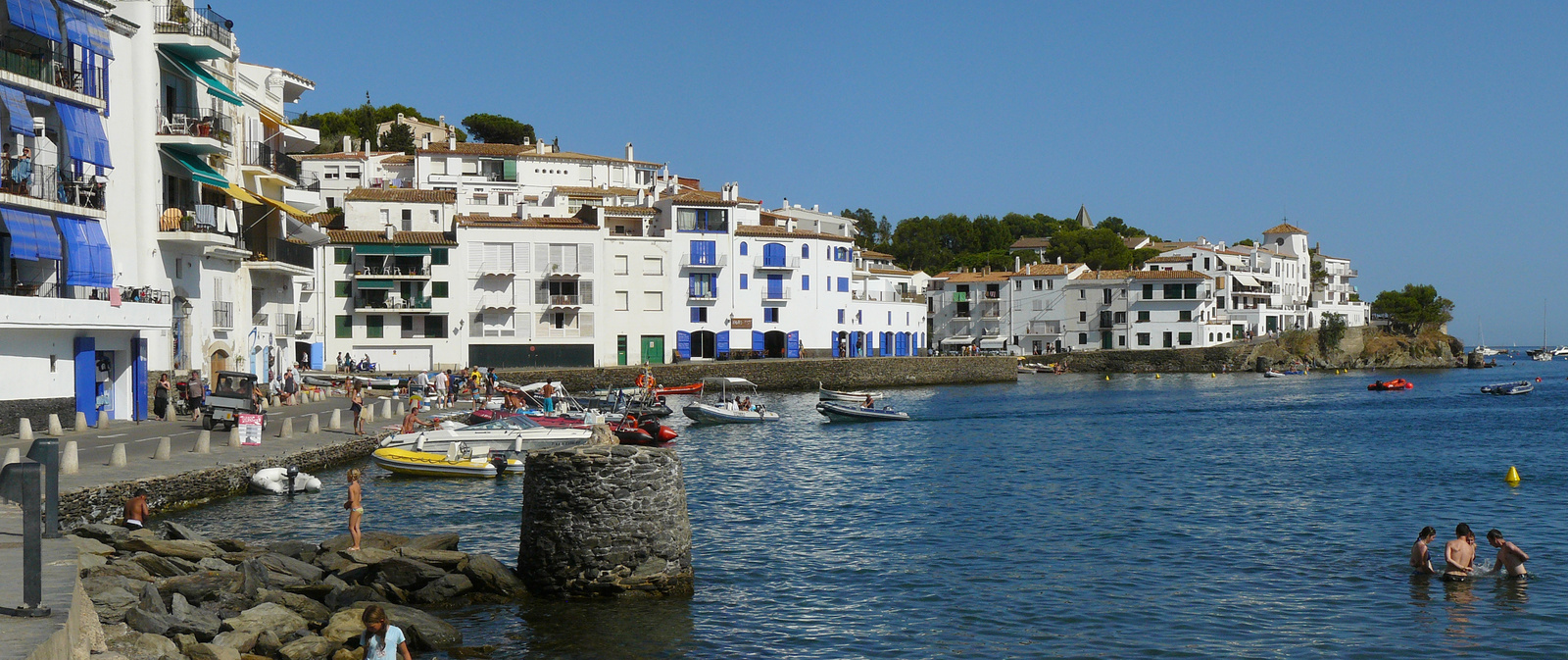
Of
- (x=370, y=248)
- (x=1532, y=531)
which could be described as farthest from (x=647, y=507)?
(x=370, y=248)

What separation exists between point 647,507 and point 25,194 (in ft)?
82.3

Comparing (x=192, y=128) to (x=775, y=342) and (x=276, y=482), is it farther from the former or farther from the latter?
(x=775, y=342)

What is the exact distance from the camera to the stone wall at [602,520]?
18.0 m

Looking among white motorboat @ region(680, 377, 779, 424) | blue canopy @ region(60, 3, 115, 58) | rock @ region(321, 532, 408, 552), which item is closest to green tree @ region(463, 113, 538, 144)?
white motorboat @ region(680, 377, 779, 424)

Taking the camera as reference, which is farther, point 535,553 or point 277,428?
point 277,428

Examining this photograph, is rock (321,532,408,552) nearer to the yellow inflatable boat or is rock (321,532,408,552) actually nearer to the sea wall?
the yellow inflatable boat

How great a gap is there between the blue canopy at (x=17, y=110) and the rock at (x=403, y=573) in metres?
21.7

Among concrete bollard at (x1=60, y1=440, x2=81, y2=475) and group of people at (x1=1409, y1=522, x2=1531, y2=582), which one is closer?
group of people at (x1=1409, y1=522, x2=1531, y2=582)

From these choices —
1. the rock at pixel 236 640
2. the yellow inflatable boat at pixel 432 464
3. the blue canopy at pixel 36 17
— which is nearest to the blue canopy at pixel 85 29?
the blue canopy at pixel 36 17

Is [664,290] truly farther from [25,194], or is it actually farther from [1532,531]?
[1532,531]

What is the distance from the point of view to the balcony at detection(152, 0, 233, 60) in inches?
1633

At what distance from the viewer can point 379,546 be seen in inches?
846

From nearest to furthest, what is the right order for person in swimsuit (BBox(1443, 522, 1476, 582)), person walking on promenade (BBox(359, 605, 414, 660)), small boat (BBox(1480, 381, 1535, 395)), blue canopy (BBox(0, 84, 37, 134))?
1. person walking on promenade (BBox(359, 605, 414, 660))
2. person in swimsuit (BBox(1443, 522, 1476, 582))
3. blue canopy (BBox(0, 84, 37, 134))
4. small boat (BBox(1480, 381, 1535, 395))

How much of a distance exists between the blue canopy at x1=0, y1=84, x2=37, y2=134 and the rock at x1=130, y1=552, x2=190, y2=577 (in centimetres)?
2040
